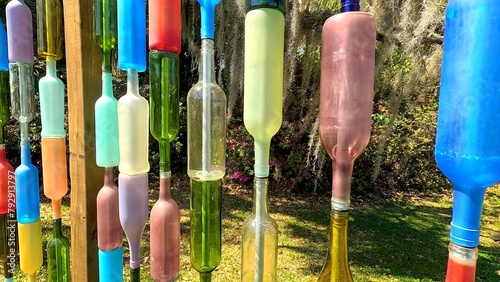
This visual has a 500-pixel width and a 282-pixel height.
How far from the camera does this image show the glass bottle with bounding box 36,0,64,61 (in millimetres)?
900

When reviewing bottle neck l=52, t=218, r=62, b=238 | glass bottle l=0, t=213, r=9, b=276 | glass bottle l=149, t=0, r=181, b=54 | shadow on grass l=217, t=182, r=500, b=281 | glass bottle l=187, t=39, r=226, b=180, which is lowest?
shadow on grass l=217, t=182, r=500, b=281

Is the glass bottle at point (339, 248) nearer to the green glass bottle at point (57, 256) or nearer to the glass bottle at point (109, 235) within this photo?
the glass bottle at point (109, 235)

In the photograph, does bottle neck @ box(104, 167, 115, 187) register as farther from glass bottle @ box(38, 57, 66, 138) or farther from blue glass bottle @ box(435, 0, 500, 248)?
blue glass bottle @ box(435, 0, 500, 248)

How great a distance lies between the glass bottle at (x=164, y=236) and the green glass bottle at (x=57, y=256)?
1.34 ft

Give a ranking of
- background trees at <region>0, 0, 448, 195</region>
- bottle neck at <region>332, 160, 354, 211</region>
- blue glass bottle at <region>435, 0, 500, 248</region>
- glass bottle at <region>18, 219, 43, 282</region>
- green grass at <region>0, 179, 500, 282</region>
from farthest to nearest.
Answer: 1. green grass at <region>0, 179, 500, 282</region>
2. background trees at <region>0, 0, 448, 195</region>
3. glass bottle at <region>18, 219, 43, 282</region>
4. bottle neck at <region>332, 160, 354, 211</region>
5. blue glass bottle at <region>435, 0, 500, 248</region>

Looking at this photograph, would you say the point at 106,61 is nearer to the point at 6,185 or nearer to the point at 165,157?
the point at 165,157

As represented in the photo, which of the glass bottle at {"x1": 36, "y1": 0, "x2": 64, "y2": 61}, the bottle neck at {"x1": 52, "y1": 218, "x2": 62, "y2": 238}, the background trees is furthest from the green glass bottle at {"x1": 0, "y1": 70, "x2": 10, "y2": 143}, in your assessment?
the background trees

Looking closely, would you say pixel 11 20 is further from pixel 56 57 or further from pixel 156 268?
pixel 156 268

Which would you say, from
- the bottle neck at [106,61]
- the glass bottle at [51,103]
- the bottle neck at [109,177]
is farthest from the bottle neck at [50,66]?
the bottle neck at [109,177]

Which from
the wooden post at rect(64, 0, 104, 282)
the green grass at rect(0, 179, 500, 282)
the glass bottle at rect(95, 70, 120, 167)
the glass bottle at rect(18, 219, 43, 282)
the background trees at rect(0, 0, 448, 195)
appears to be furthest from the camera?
the green grass at rect(0, 179, 500, 282)

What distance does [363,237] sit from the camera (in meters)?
3.49

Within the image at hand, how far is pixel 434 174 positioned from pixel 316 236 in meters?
2.91

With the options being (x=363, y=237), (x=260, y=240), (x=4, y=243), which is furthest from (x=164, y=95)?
(x=363, y=237)

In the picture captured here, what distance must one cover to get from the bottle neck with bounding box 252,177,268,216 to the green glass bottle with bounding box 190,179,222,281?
80 mm
